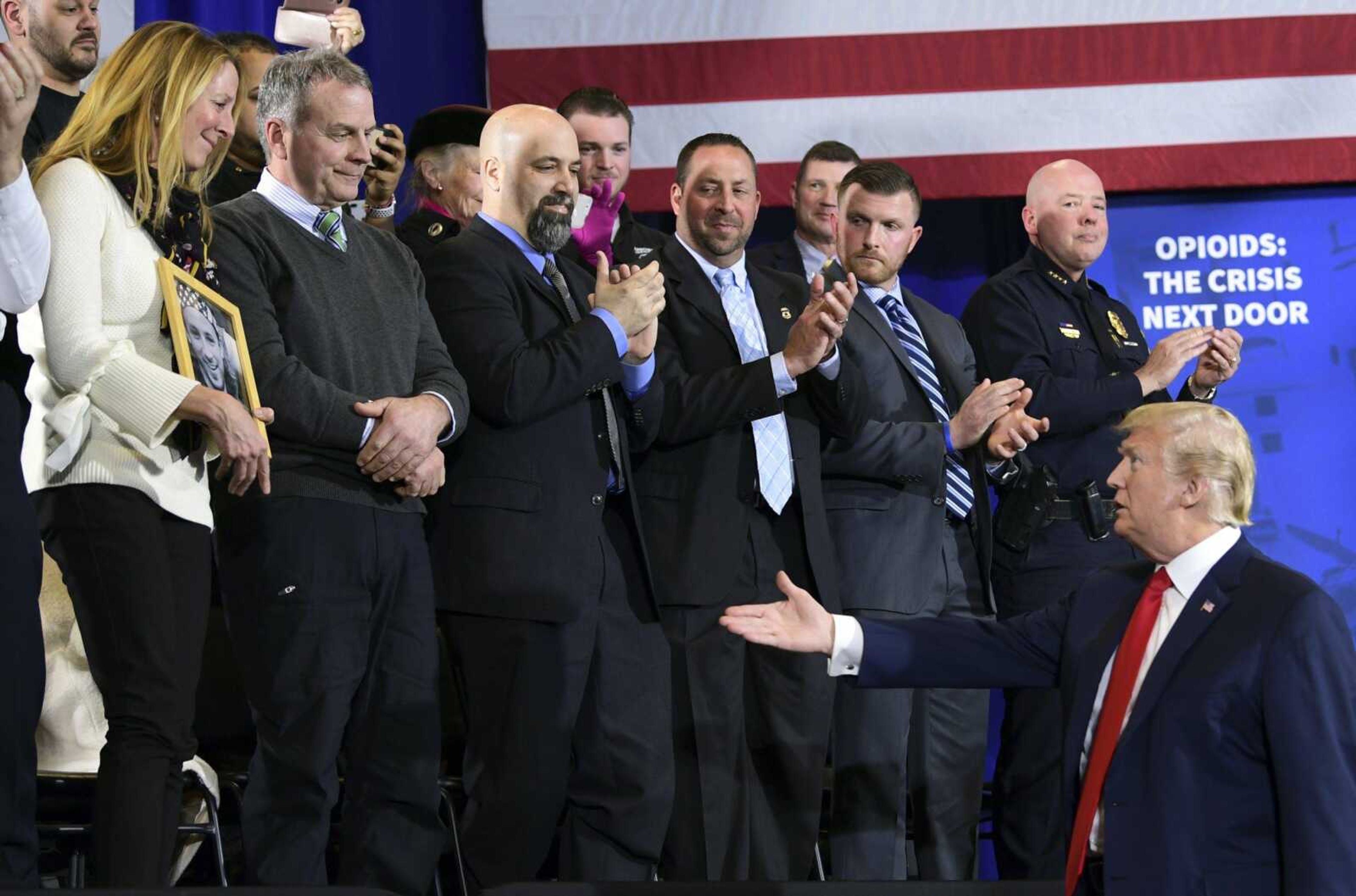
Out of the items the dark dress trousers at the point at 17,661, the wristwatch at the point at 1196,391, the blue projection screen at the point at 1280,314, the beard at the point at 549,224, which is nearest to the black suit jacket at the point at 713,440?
the beard at the point at 549,224

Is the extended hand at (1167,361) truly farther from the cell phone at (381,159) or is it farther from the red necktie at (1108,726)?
the cell phone at (381,159)

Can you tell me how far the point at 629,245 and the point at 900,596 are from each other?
1136 mm

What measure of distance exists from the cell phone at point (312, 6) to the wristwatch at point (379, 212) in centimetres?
54

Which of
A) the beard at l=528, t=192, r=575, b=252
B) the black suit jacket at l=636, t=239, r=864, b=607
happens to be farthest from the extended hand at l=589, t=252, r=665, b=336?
the black suit jacket at l=636, t=239, r=864, b=607

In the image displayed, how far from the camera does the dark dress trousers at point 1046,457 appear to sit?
454cm

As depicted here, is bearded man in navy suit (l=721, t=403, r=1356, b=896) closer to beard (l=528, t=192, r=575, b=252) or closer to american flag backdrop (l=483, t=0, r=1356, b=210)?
beard (l=528, t=192, r=575, b=252)

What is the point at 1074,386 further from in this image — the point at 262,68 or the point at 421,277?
the point at 262,68

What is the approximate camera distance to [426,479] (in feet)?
11.0

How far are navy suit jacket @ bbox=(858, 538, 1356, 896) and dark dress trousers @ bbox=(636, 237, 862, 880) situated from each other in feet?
3.73

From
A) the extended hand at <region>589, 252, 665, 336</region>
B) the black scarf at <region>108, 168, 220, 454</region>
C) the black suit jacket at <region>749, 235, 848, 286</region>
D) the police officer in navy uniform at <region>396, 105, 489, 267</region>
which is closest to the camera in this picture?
the black scarf at <region>108, 168, 220, 454</region>

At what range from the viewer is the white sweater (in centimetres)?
302

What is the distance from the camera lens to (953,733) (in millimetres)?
4320

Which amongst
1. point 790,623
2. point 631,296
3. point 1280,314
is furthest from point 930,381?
point 1280,314

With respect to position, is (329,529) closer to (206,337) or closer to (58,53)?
(206,337)
